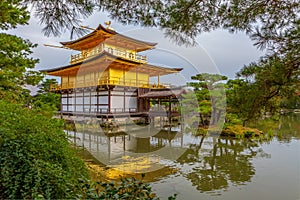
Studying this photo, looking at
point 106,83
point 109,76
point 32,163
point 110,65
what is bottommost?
point 32,163

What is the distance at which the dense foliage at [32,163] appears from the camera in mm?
1469

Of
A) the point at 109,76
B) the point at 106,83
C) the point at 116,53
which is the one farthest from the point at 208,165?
the point at 116,53

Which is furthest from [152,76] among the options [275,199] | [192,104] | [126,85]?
[275,199]

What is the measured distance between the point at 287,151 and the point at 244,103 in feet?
18.8

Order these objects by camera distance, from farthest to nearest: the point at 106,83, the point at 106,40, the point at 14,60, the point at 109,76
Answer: the point at 106,40
the point at 109,76
the point at 106,83
the point at 14,60

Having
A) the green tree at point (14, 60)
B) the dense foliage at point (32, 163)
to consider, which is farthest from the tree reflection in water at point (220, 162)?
the green tree at point (14, 60)

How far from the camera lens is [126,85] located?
505 inches

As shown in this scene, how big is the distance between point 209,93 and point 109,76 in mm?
5532

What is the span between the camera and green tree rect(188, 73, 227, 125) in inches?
391

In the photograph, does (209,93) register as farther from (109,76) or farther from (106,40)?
(106,40)

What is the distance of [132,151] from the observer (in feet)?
22.0

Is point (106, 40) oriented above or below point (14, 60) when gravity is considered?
above

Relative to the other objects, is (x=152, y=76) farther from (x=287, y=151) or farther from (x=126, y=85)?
(x=287, y=151)

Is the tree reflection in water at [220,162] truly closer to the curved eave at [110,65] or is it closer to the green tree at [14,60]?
the green tree at [14,60]
